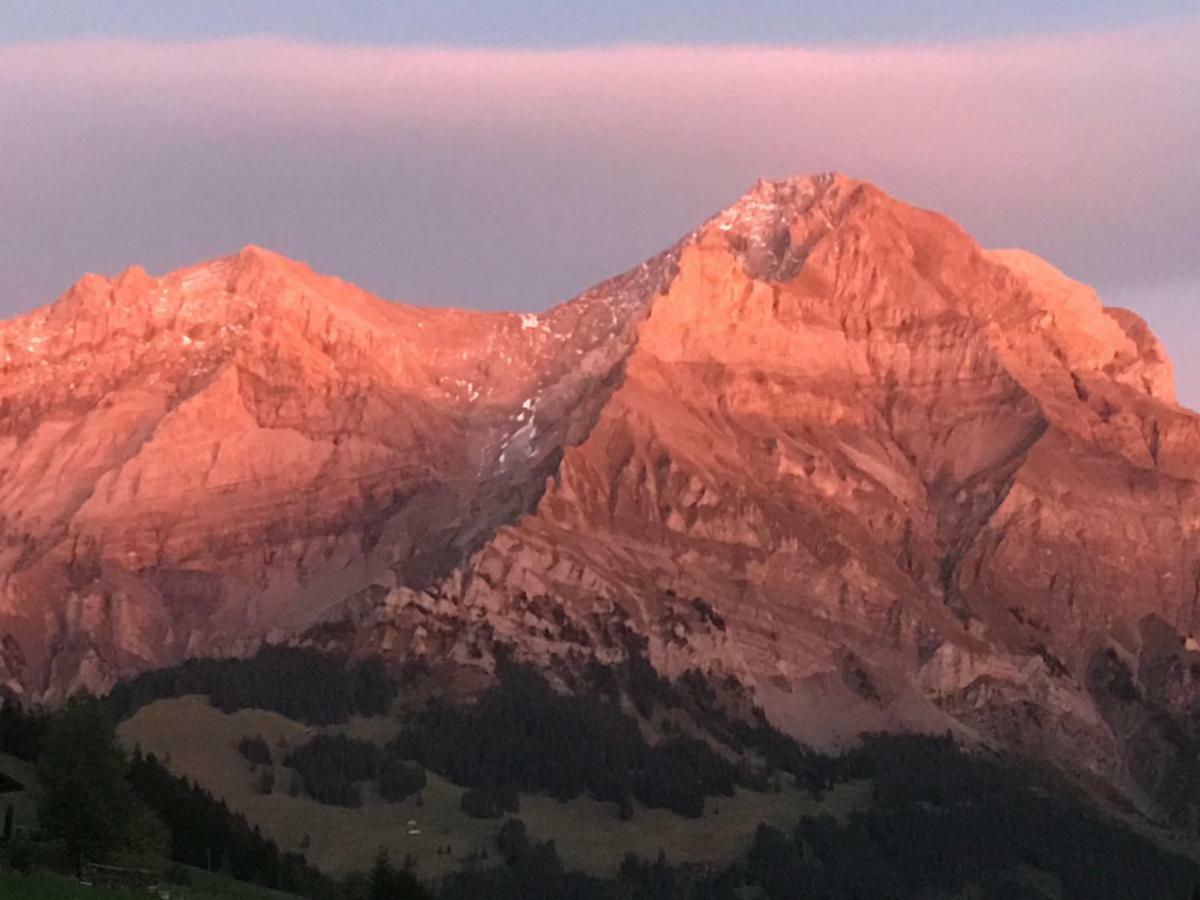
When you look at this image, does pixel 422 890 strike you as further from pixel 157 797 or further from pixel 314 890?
pixel 157 797

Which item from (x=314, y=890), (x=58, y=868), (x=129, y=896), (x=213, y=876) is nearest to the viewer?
(x=129, y=896)

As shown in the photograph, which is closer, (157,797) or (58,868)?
(58,868)

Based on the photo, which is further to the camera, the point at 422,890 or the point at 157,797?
the point at 157,797

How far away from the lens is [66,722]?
486 ft

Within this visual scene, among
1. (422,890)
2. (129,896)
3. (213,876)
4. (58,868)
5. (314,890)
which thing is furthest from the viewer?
(314,890)

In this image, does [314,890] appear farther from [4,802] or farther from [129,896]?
[129,896]

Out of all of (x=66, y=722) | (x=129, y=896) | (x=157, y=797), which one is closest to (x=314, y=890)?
(x=157, y=797)

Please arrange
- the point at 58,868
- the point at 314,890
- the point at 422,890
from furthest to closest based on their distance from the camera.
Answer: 1. the point at 314,890
2. the point at 422,890
3. the point at 58,868

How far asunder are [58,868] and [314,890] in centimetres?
4453

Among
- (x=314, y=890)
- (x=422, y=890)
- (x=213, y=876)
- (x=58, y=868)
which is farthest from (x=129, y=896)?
(x=314, y=890)

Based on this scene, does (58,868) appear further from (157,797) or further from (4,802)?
(157,797)

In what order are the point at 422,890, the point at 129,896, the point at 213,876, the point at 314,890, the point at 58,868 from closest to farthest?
the point at 129,896 < the point at 58,868 < the point at 213,876 < the point at 422,890 < the point at 314,890

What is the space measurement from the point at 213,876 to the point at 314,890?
27.0 meters

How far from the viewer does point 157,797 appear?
18075 centimetres
